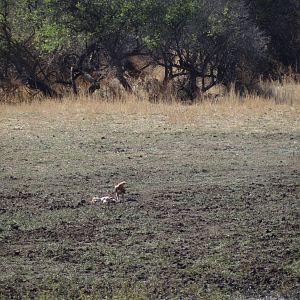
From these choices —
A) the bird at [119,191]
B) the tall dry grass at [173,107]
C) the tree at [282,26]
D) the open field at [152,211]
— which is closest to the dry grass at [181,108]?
the tall dry grass at [173,107]

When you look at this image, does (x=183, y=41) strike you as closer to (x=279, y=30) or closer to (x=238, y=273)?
(x=279, y=30)

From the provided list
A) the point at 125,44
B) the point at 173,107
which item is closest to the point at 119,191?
the point at 173,107

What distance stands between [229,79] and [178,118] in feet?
17.7

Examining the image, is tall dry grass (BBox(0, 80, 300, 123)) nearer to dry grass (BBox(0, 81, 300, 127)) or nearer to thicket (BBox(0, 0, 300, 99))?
dry grass (BBox(0, 81, 300, 127))

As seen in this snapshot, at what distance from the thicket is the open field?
5.29 meters

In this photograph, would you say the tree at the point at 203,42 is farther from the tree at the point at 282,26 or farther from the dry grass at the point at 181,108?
the tree at the point at 282,26

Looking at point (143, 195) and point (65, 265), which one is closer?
point (65, 265)

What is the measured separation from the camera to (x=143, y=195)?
358 inches

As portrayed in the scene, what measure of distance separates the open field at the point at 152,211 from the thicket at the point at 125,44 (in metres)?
5.29

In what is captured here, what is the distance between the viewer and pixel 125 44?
2055 cm

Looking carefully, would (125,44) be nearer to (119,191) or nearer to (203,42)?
(203,42)

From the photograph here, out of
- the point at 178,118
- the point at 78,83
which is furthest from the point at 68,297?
the point at 78,83

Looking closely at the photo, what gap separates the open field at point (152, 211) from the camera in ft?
20.7

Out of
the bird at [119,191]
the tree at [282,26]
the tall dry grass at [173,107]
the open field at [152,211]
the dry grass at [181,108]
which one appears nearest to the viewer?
the open field at [152,211]
